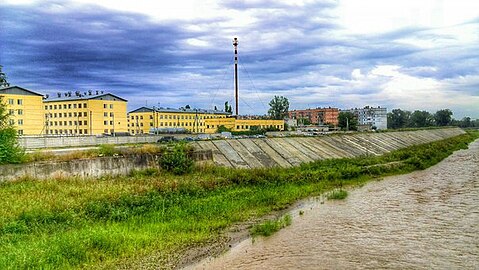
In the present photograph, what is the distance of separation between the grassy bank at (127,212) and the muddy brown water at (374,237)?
8.54 ft

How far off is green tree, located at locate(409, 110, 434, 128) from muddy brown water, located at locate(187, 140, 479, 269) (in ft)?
573

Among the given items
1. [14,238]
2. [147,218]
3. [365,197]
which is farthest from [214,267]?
[365,197]

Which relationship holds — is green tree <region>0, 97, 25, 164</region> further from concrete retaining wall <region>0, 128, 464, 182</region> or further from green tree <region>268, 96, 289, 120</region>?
green tree <region>268, 96, 289, 120</region>

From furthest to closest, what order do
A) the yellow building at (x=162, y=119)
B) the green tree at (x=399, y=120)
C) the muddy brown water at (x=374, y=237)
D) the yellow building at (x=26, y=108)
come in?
the green tree at (x=399, y=120) → the yellow building at (x=162, y=119) → the yellow building at (x=26, y=108) → the muddy brown water at (x=374, y=237)

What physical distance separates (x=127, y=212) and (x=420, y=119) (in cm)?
19391

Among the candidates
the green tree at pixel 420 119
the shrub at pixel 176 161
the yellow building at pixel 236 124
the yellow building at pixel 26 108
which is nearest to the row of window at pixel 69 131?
the yellow building at pixel 26 108

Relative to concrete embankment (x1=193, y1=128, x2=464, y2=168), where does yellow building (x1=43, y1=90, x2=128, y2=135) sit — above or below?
above

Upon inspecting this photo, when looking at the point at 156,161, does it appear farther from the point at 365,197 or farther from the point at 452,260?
the point at 452,260

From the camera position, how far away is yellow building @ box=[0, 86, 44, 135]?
3125 inches

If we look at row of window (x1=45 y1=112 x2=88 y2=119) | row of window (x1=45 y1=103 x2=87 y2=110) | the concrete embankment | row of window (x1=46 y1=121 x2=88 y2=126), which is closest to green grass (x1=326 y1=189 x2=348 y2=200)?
the concrete embankment

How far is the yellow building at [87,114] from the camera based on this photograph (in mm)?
98812

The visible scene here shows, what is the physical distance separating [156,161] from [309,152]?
2352cm

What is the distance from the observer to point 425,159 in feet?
182

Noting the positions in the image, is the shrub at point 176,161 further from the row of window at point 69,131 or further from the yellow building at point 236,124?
the yellow building at point 236,124
